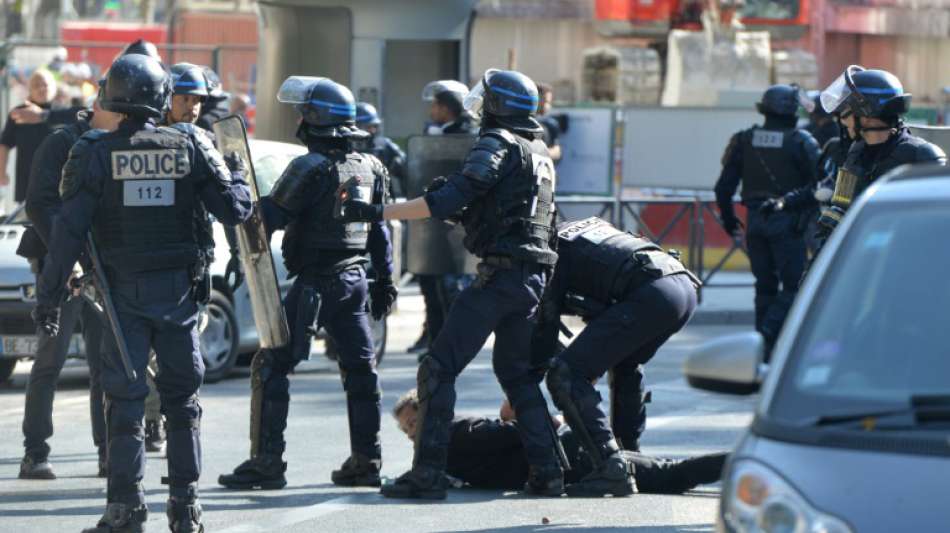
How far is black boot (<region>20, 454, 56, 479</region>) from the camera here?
27.1 feet

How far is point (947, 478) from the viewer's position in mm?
3961

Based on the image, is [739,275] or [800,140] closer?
[800,140]

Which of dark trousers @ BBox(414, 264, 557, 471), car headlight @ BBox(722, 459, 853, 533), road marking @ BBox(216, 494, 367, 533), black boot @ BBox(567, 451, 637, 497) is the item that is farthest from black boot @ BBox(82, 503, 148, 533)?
car headlight @ BBox(722, 459, 853, 533)

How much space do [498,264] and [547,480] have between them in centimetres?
95

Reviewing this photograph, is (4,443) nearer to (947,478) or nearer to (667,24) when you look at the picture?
(947,478)

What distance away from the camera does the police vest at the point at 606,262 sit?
7586 mm

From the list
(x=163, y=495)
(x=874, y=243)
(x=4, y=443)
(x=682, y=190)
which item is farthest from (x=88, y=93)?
(x=874, y=243)

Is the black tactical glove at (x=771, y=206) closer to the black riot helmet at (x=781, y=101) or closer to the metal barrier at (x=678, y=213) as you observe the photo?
the black riot helmet at (x=781, y=101)

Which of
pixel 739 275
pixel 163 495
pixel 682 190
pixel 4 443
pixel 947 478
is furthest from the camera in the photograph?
pixel 739 275

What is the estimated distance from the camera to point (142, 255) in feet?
21.5

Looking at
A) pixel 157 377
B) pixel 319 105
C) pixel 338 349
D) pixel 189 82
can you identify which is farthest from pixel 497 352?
pixel 189 82

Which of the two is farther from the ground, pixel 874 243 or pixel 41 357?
pixel 874 243

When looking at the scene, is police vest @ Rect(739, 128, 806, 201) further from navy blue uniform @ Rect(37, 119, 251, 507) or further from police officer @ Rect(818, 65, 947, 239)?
navy blue uniform @ Rect(37, 119, 251, 507)

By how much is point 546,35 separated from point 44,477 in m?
24.2
